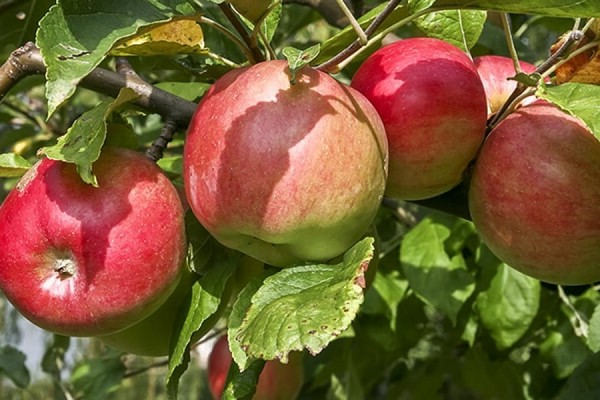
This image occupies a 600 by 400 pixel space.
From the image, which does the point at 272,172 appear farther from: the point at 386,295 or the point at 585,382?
the point at 386,295

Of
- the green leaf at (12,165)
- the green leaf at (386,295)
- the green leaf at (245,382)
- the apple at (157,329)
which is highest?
the green leaf at (12,165)

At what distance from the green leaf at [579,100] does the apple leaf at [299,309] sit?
9.0 inches

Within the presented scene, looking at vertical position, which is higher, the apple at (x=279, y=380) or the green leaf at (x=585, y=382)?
the green leaf at (x=585, y=382)

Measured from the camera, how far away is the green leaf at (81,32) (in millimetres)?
829

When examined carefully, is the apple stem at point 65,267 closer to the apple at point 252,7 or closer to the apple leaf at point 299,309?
the apple leaf at point 299,309

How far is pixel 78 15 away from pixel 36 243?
25cm

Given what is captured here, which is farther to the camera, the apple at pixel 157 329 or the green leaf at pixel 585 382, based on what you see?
the green leaf at pixel 585 382

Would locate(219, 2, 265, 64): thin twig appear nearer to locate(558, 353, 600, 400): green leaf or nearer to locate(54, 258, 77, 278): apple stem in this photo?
locate(54, 258, 77, 278): apple stem

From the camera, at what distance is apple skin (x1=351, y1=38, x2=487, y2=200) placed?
1.00m

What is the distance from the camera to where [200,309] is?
1.02 meters

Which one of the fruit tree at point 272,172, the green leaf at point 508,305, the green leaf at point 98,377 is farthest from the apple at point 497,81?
the green leaf at point 98,377

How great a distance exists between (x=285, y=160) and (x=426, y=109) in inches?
8.3

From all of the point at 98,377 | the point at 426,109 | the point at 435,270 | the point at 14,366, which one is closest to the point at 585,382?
the point at 435,270

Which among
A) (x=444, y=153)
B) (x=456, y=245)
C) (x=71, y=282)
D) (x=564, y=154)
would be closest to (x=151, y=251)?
(x=71, y=282)
